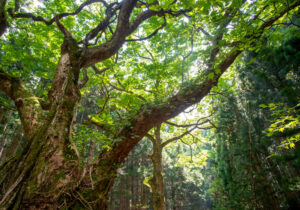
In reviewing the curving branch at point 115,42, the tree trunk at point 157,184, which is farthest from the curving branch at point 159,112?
the tree trunk at point 157,184

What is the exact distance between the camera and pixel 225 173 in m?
Answer: 12.9

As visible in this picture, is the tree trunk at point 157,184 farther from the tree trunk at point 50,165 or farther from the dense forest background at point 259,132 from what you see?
the tree trunk at point 50,165

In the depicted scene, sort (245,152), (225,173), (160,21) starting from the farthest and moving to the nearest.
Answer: (225,173)
(245,152)
(160,21)

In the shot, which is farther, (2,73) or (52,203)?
(2,73)

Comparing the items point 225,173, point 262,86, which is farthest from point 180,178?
point 262,86

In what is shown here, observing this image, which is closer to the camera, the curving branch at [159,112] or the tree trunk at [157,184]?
the curving branch at [159,112]

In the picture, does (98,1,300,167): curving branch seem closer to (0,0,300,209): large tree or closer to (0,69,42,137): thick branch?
(0,0,300,209): large tree

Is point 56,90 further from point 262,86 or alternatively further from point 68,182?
point 262,86

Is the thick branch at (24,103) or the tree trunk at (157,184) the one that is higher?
the thick branch at (24,103)

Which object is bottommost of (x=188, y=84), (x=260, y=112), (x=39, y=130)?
(x=39, y=130)

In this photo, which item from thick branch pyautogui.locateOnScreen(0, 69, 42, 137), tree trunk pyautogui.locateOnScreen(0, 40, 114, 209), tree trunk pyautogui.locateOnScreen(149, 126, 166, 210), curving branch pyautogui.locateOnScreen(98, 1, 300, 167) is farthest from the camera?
tree trunk pyautogui.locateOnScreen(149, 126, 166, 210)

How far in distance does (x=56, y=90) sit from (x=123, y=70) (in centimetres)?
461

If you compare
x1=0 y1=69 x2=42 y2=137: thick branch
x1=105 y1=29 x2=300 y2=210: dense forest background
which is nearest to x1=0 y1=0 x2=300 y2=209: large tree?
x1=0 y1=69 x2=42 y2=137: thick branch

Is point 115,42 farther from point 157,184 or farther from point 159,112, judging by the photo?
point 157,184
